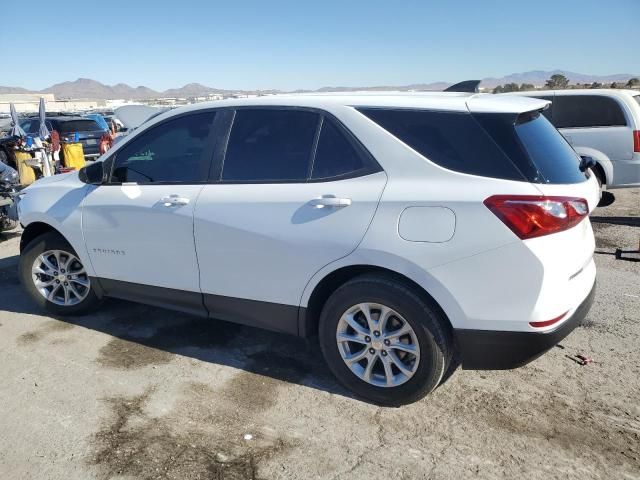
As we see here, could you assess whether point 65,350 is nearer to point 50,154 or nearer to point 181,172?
point 181,172

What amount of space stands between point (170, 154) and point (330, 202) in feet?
4.87

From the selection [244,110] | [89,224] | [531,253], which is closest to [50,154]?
[89,224]

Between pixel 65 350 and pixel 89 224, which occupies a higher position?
pixel 89 224

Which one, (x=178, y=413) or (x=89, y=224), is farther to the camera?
(x=89, y=224)

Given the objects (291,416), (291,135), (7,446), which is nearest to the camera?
(7,446)

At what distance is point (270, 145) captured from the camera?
11.1 feet

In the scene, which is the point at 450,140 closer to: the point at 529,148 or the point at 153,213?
the point at 529,148

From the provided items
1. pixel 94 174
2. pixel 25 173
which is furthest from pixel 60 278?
pixel 25 173

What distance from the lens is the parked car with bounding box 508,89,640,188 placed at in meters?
7.66

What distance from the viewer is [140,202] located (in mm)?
3758

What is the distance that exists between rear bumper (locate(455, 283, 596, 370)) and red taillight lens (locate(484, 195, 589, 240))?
535 millimetres

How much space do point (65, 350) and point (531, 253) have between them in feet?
11.2

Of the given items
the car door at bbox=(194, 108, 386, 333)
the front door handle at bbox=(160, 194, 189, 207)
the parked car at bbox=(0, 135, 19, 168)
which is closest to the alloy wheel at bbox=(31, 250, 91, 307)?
the front door handle at bbox=(160, 194, 189, 207)

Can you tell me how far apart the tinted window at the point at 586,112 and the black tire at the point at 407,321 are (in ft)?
21.4
